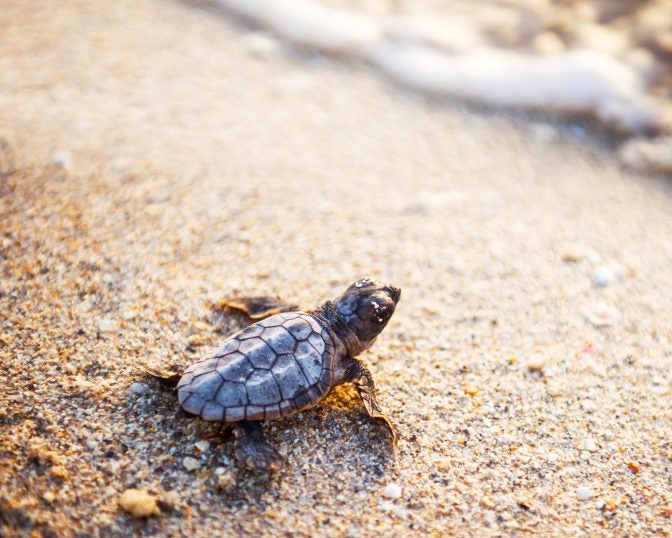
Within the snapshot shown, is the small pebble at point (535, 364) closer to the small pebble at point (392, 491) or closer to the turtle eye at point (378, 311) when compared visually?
the turtle eye at point (378, 311)

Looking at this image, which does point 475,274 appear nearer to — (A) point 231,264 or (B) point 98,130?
(A) point 231,264

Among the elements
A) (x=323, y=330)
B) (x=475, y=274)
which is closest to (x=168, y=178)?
(x=323, y=330)

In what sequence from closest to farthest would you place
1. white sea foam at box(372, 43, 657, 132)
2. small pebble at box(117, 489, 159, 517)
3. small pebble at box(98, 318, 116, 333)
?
1. small pebble at box(117, 489, 159, 517)
2. small pebble at box(98, 318, 116, 333)
3. white sea foam at box(372, 43, 657, 132)

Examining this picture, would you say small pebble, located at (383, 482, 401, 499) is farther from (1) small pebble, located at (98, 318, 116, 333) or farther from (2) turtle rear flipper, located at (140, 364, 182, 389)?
(1) small pebble, located at (98, 318, 116, 333)

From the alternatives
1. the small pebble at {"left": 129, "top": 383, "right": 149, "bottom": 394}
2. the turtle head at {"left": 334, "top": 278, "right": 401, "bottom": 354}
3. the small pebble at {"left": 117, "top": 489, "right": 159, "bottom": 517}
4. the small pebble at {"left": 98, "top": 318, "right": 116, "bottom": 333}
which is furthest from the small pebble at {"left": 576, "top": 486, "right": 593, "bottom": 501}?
the small pebble at {"left": 98, "top": 318, "right": 116, "bottom": 333}

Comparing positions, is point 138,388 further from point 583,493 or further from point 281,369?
point 583,493

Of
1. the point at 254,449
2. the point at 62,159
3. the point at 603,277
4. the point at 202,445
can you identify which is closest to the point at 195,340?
the point at 202,445
